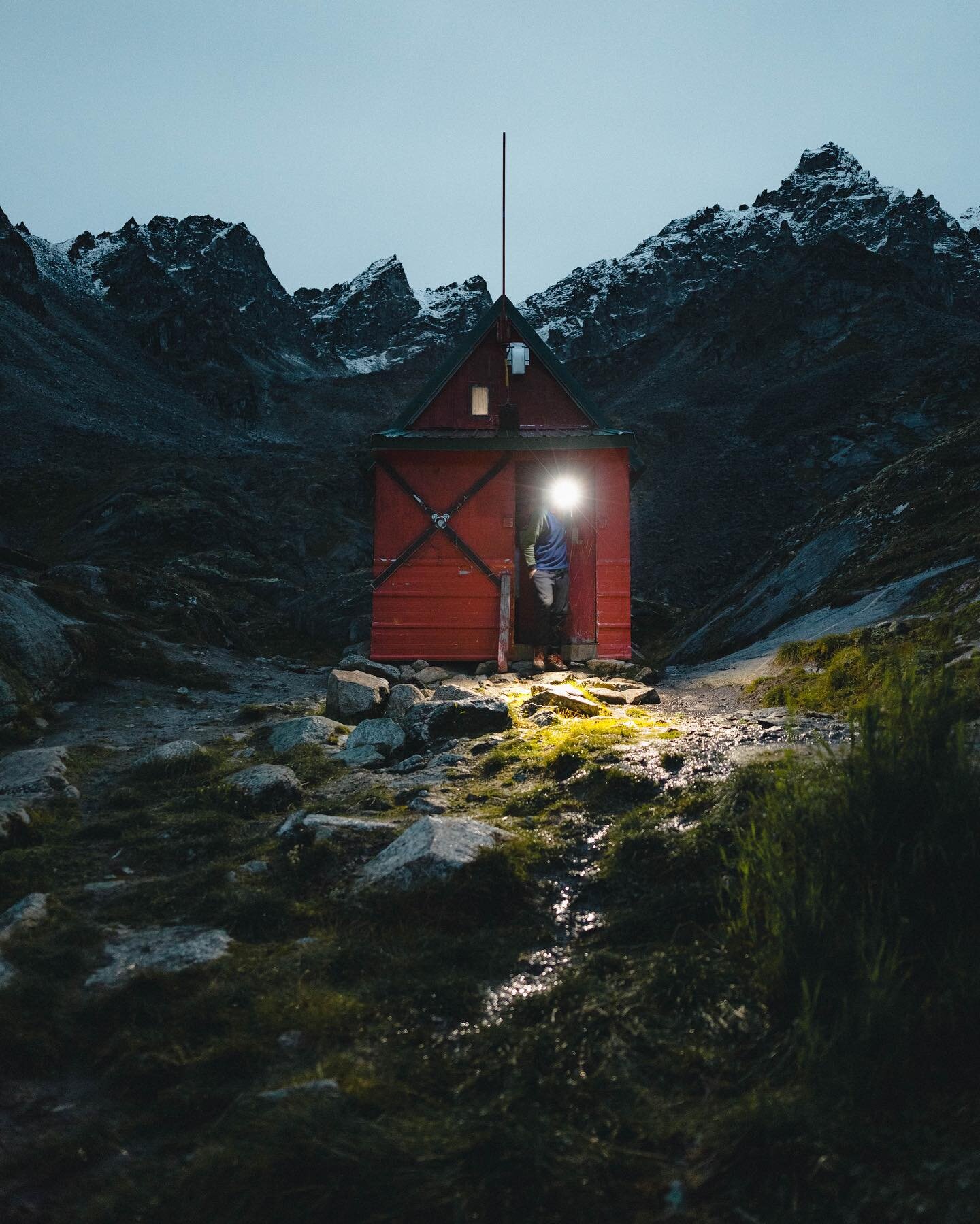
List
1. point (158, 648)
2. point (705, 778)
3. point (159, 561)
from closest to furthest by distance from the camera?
point (705, 778), point (158, 648), point (159, 561)

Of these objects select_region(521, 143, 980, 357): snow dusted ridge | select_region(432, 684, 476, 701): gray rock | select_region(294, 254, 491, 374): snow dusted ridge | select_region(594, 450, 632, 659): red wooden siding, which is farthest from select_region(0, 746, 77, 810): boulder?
select_region(294, 254, 491, 374): snow dusted ridge

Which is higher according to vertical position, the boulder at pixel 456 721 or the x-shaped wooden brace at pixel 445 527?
the x-shaped wooden brace at pixel 445 527

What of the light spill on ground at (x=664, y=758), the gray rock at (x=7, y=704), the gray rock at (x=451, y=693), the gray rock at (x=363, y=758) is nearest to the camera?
the light spill on ground at (x=664, y=758)

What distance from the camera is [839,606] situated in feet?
34.9

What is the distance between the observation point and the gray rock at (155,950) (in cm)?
317

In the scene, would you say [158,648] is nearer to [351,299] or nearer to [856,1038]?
[856,1038]

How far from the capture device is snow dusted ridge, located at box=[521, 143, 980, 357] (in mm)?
133750

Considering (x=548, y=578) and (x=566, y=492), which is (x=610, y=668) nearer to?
(x=548, y=578)

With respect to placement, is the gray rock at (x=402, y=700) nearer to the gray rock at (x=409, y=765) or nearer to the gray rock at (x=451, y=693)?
the gray rock at (x=451, y=693)

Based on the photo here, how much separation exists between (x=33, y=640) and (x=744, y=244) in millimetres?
188486

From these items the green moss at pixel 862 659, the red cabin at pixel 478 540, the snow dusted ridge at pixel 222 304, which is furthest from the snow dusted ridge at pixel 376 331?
the green moss at pixel 862 659

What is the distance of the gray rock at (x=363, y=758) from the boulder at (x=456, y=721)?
0.46 m

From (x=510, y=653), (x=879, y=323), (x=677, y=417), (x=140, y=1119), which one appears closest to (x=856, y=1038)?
(x=140, y=1119)

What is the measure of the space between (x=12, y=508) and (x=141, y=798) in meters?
51.6
